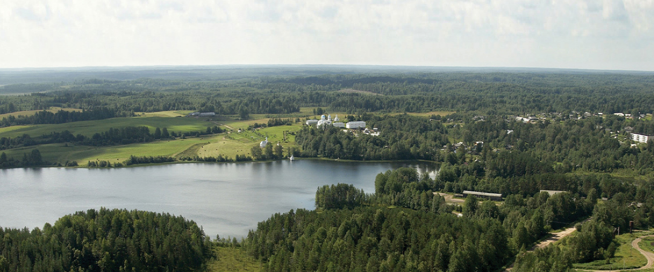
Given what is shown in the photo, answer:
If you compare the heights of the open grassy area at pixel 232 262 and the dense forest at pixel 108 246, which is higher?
the dense forest at pixel 108 246

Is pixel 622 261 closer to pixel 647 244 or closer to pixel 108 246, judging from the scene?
pixel 647 244

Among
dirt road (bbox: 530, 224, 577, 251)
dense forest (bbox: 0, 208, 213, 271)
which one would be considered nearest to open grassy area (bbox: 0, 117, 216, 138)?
dense forest (bbox: 0, 208, 213, 271)

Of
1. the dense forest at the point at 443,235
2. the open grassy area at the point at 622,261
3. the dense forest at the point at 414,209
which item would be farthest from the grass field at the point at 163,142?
the open grassy area at the point at 622,261

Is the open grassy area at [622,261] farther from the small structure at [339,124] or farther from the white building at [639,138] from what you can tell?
the small structure at [339,124]

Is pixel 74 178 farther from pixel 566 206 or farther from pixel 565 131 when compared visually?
pixel 565 131

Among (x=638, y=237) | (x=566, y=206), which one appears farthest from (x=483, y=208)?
(x=638, y=237)

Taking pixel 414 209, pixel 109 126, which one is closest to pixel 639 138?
pixel 414 209
